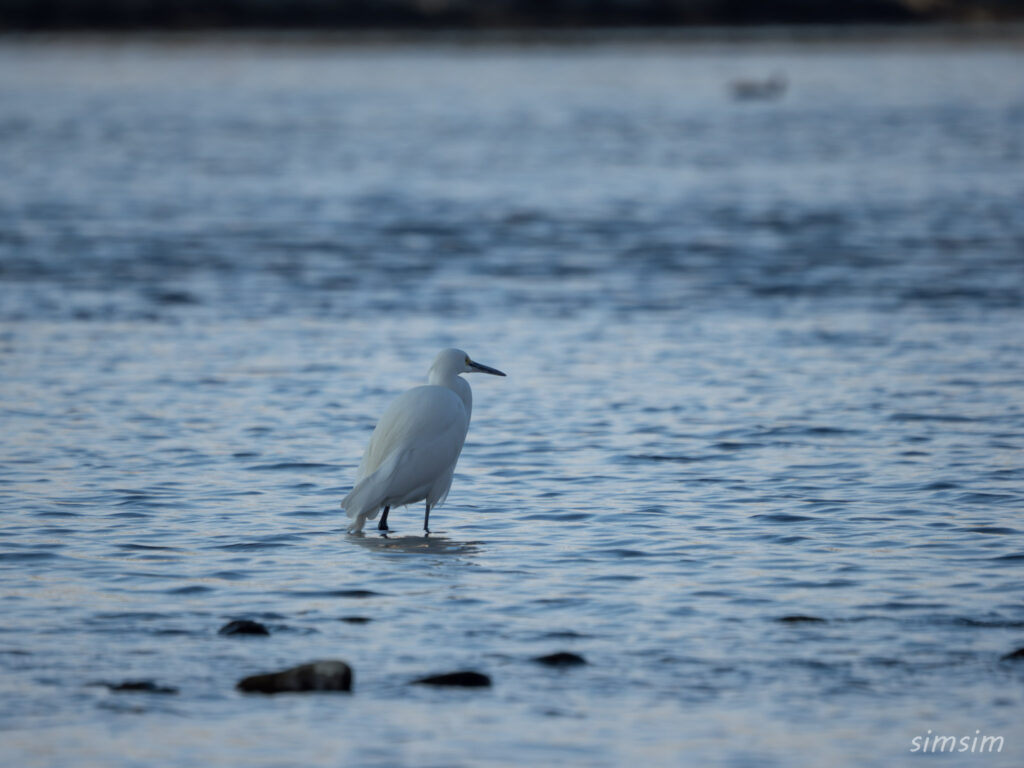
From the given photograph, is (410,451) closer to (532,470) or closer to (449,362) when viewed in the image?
(449,362)

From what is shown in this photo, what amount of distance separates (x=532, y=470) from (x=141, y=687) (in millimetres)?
5239

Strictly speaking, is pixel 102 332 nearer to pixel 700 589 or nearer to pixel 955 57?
pixel 700 589

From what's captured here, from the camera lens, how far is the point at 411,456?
33.8ft

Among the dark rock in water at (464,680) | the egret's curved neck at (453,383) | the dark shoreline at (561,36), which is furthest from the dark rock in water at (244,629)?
the dark shoreline at (561,36)

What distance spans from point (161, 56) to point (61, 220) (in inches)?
3695

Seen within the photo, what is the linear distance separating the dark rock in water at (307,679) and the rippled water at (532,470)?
3.0 inches

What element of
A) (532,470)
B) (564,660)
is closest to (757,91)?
(532,470)

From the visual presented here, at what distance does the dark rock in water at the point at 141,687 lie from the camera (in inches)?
293

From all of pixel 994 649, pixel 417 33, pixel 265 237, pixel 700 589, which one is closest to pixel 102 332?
pixel 265 237

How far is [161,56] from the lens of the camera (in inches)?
4715

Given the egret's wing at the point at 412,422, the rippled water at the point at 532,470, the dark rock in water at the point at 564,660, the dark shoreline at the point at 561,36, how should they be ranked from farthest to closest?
the dark shoreline at the point at 561,36 < the egret's wing at the point at 412,422 < the dark rock in water at the point at 564,660 < the rippled water at the point at 532,470

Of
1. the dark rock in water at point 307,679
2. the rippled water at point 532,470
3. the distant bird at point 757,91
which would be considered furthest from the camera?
the distant bird at point 757,91

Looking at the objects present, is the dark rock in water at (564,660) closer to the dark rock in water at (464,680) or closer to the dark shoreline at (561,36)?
the dark rock in water at (464,680)

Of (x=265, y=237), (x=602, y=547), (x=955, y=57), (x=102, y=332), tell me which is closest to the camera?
(x=602, y=547)
